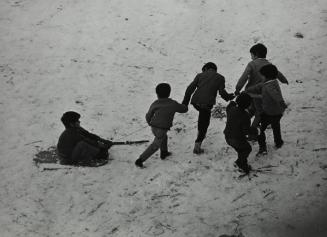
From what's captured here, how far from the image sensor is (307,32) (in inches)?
543

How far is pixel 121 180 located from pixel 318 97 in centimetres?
592

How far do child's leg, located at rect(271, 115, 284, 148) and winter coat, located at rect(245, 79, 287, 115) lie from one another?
180mm

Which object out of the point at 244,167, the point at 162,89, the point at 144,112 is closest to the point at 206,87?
the point at 162,89

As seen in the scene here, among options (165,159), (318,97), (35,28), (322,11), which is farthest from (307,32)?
(35,28)

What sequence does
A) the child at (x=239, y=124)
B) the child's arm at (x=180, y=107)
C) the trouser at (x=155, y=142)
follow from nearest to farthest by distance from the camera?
the child at (x=239, y=124) → the child's arm at (x=180, y=107) → the trouser at (x=155, y=142)

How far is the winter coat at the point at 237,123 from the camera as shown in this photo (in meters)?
7.65

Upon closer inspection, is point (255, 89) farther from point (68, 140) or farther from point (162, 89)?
point (68, 140)

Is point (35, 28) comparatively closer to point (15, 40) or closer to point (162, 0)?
point (15, 40)

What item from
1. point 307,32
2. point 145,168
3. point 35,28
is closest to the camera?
point 145,168

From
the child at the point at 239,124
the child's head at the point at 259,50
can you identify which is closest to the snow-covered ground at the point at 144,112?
the child at the point at 239,124

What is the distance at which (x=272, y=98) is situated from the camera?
8.14 meters

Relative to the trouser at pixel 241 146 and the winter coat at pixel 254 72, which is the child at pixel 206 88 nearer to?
the winter coat at pixel 254 72

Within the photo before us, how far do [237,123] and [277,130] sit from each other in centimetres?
143

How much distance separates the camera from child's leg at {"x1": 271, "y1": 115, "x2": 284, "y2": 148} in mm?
8367
